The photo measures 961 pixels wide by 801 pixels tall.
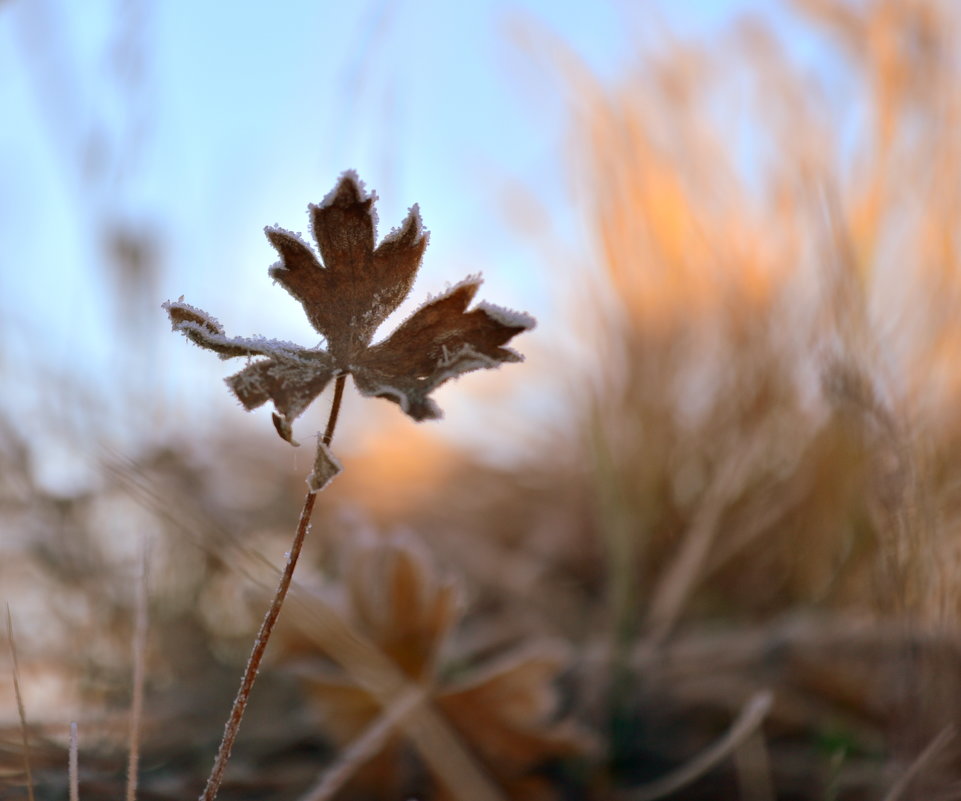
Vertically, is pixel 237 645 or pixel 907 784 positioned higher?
pixel 237 645

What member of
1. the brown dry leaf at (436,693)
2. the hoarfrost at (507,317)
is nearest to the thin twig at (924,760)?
the brown dry leaf at (436,693)

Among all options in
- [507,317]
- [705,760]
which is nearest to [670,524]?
[705,760]

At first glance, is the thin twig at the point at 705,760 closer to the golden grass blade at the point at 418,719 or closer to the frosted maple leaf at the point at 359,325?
the golden grass blade at the point at 418,719

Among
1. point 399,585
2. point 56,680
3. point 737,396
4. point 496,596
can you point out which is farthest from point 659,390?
point 56,680

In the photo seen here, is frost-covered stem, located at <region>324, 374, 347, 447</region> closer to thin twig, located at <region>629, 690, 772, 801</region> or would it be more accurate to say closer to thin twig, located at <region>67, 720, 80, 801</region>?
thin twig, located at <region>67, 720, 80, 801</region>

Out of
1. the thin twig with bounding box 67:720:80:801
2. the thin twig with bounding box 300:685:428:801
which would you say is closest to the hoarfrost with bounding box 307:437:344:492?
the thin twig with bounding box 67:720:80:801

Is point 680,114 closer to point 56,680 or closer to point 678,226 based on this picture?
point 678,226

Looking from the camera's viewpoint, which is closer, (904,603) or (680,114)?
(904,603)
